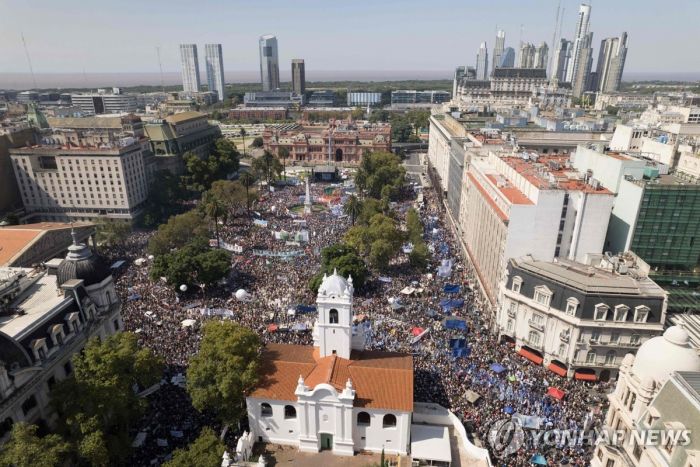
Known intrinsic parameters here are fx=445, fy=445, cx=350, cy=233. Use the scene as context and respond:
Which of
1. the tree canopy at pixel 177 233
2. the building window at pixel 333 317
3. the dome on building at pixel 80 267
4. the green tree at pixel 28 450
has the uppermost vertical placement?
the dome on building at pixel 80 267

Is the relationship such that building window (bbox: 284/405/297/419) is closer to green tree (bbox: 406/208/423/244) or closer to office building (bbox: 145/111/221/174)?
green tree (bbox: 406/208/423/244)

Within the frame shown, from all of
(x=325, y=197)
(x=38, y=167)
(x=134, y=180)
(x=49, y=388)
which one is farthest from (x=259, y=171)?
(x=49, y=388)

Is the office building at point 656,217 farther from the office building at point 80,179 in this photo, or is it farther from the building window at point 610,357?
the office building at point 80,179

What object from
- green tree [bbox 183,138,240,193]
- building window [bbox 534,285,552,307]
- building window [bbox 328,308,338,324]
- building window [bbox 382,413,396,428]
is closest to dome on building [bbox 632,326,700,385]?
building window [bbox 382,413,396,428]

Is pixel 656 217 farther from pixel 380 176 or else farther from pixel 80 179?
pixel 80 179

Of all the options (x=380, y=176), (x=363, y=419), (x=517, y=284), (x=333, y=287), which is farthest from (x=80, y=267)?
(x=380, y=176)

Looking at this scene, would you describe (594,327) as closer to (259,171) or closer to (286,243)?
(286,243)

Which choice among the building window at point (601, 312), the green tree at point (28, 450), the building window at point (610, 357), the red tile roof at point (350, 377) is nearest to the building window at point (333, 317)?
the red tile roof at point (350, 377)
